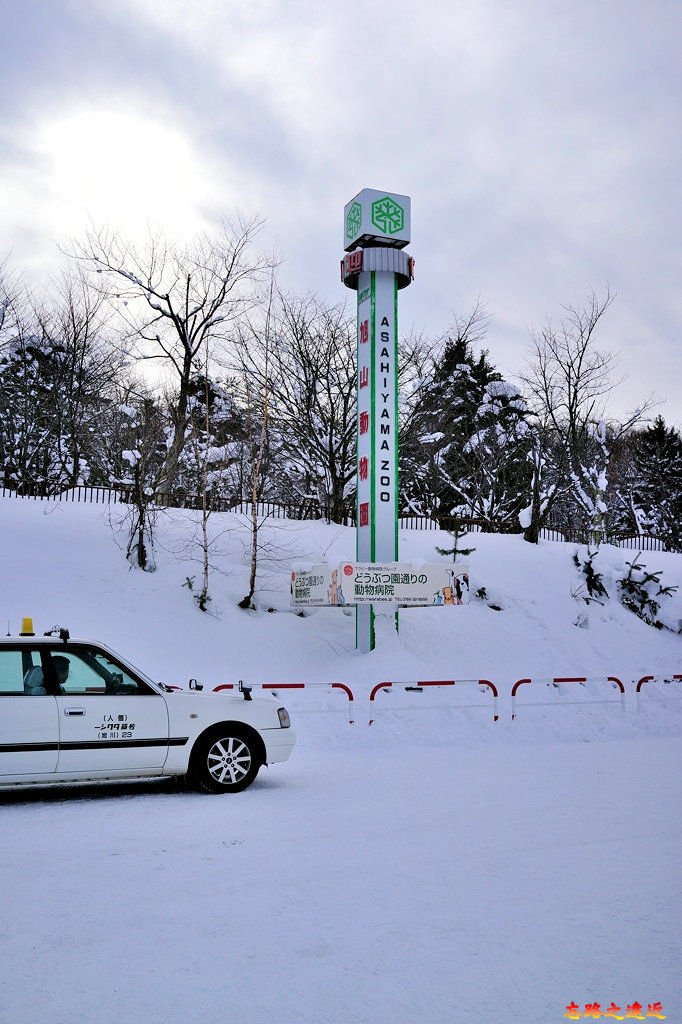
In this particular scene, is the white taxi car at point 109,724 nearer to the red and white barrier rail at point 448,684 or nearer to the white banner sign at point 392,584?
the red and white barrier rail at point 448,684

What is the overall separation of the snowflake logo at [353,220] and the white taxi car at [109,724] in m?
16.6

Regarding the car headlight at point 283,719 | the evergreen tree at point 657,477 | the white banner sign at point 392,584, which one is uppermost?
the evergreen tree at point 657,477

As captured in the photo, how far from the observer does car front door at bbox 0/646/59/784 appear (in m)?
8.77

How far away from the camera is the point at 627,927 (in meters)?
5.26

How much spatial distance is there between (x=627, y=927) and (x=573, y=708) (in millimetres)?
13371

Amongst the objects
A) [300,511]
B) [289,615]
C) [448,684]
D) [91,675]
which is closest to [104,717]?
[91,675]

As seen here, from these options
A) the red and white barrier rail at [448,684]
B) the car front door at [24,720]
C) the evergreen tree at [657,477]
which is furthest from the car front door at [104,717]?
the evergreen tree at [657,477]

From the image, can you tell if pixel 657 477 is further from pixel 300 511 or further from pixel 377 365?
pixel 377 365

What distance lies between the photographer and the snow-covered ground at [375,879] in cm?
433

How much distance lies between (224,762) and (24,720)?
2.12 metres

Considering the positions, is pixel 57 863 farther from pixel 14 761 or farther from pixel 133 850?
pixel 14 761

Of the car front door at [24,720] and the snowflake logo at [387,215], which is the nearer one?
the car front door at [24,720]

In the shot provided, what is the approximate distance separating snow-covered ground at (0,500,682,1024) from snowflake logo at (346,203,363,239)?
12201 millimetres

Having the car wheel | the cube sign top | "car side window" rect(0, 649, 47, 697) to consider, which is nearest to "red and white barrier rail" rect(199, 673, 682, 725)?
the car wheel
